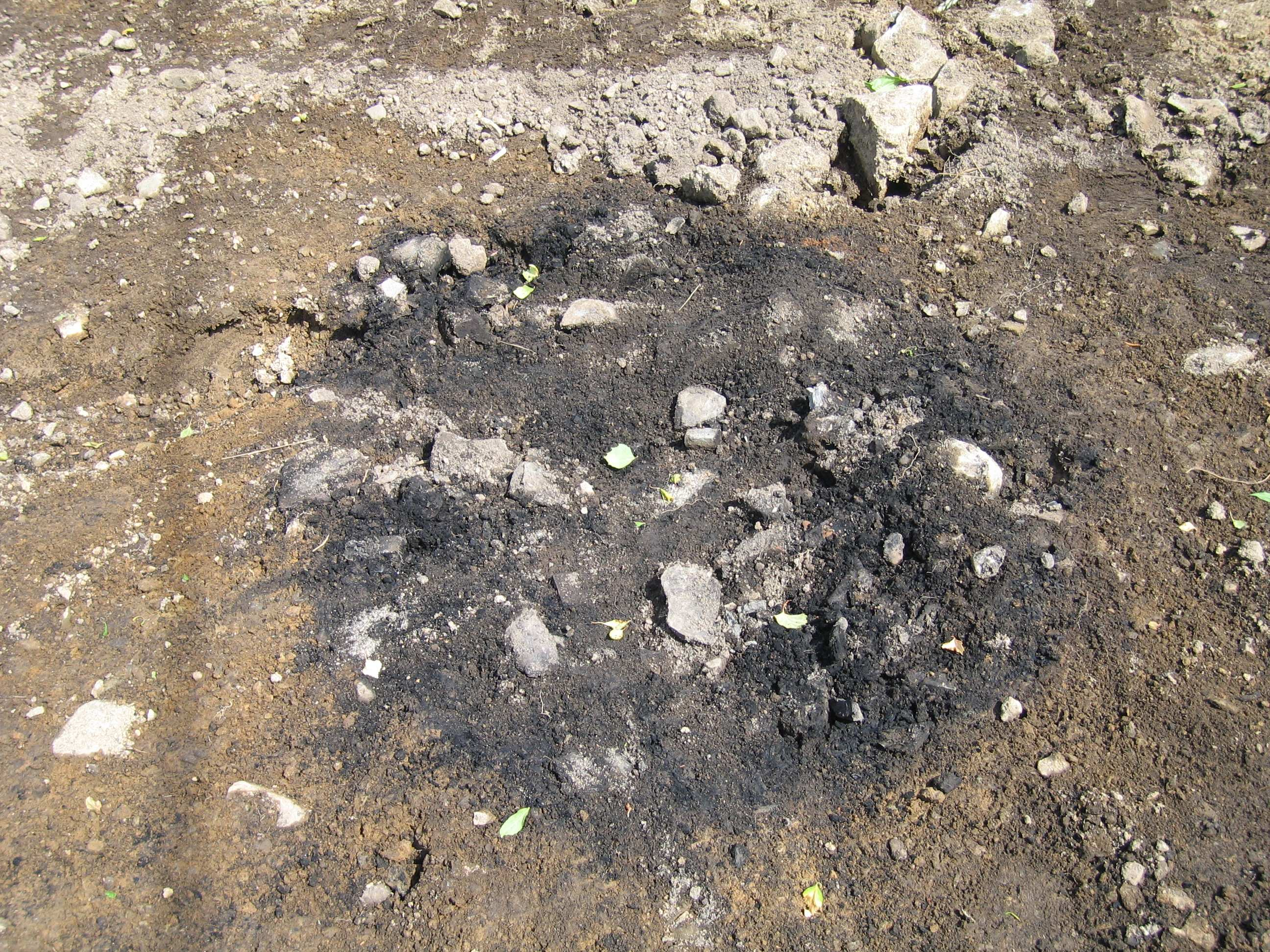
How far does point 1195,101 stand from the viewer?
3.87 meters

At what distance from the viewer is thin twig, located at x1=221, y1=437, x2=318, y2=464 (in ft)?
10.9

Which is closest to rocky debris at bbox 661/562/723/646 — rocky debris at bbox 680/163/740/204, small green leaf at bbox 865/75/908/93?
rocky debris at bbox 680/163/740/204

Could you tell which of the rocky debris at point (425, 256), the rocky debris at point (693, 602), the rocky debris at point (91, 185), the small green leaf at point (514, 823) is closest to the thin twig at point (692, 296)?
the rocky debris at point (425, 256)

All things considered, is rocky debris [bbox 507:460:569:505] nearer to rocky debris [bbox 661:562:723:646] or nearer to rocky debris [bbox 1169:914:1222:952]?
rocky debris [bbox 661:562:723:646]

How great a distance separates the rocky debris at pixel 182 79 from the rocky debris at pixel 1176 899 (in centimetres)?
537

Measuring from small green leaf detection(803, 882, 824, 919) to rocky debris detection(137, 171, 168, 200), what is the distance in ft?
13.8

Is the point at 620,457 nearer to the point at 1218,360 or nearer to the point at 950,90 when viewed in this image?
the point at 1218,360

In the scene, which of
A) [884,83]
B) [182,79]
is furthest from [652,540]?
[182,79]

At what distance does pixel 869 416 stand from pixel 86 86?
14.6ft

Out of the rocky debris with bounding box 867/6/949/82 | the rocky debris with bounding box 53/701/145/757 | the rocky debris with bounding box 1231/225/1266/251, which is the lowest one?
the rocky debris with bounding box 53/701/145/757

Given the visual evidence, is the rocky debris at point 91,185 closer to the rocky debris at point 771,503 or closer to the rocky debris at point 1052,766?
the rocky debris at point 771,503

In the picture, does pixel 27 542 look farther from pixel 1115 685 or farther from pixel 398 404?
pixel 1115 685

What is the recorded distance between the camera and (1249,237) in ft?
11.5

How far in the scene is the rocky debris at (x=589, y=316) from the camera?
3523 millimetres
